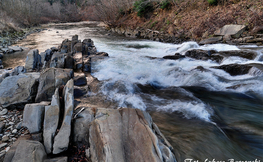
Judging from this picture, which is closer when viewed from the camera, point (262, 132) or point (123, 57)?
point (262, 132)

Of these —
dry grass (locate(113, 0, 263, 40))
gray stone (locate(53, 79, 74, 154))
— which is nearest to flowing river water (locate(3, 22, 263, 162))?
gray stone (locate(53, 79, 74, 154))

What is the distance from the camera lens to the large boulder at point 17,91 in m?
3.85

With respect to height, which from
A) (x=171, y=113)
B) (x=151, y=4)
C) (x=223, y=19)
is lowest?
(x=171, y=113)

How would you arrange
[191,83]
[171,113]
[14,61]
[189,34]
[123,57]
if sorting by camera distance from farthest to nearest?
[189,34], [123,57], [14,61], [191,83], [171,113]

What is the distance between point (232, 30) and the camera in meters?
10.5

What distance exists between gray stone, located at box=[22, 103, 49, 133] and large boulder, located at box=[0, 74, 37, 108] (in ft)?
4.42

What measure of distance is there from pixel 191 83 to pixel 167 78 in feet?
3.22

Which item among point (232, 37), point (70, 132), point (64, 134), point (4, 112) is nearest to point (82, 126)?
point (70, 132)

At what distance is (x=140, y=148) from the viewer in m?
2.08

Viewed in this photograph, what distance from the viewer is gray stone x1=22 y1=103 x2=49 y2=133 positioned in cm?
274

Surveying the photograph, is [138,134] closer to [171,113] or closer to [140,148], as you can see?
[140,148]

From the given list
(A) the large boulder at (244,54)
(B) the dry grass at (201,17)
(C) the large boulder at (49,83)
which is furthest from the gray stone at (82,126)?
(B) the dry grass at (201,17)

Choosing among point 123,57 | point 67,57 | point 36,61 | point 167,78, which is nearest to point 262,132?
point 167,78

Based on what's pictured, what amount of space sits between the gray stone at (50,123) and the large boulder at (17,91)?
5.40 feet
